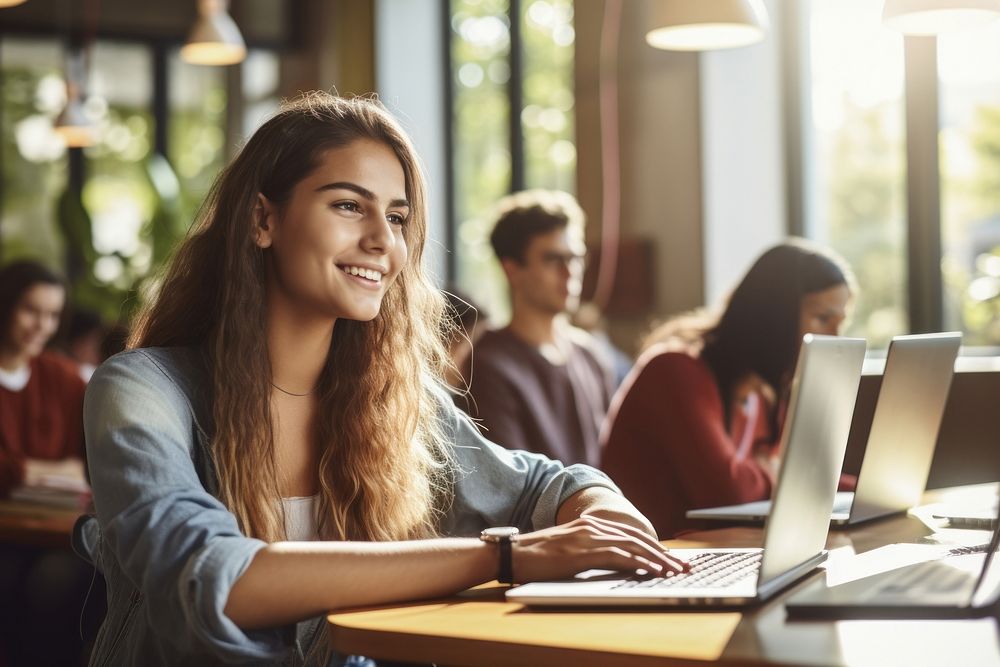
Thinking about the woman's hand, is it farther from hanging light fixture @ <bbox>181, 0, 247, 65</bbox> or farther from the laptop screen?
hanging light fixture @ <bbox>181, 0, 247, 65</bbox>

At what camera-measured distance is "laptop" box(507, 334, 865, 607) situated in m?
1.27

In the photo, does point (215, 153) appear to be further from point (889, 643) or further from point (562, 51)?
point (889, 643)

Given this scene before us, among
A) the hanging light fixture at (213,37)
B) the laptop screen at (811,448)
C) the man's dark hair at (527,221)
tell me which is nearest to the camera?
the laptop screen at (811,448)

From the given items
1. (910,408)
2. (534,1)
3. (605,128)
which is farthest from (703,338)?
(534,1)

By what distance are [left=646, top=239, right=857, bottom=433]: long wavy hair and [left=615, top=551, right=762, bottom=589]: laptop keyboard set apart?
1.11 metres

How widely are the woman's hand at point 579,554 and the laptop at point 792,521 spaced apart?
0.02 m

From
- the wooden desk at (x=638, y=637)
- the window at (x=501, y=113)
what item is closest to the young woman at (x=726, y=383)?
the wooden desk at (x=638, y=637)

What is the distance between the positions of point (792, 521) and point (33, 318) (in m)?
3.27

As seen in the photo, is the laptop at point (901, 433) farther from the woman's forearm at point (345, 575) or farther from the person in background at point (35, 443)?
the person in background at point (35, 443)

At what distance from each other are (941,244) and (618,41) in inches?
63.4

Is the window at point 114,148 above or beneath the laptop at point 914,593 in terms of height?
above

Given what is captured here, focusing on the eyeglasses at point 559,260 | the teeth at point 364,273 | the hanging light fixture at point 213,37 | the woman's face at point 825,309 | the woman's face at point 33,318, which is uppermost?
the hanging light fixture at point 213,37

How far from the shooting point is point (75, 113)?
17.7 feet

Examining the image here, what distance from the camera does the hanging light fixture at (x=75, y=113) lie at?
537cm
